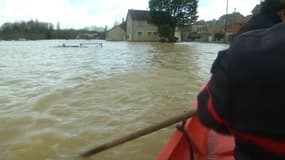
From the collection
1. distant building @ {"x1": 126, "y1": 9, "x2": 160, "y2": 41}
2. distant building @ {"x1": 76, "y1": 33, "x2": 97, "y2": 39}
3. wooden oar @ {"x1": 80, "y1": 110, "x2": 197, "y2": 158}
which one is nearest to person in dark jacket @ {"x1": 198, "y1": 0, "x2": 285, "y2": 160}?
wooden oar @ {"x1": 80, "y1": 110, "x2": 197, "y2": 158}

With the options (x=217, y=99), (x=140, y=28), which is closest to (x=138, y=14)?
(x=140, y=28)

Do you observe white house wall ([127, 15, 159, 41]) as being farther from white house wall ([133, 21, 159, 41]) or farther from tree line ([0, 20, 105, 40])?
tree line ([0, 20, 105, 40])

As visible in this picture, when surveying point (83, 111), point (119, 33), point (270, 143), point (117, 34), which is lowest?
point (83, 111)

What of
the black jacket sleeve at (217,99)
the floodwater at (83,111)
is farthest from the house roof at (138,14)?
the black jacket sleeve at (217,99)

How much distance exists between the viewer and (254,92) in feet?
2.93

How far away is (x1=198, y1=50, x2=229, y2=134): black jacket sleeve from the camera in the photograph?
0.95 meters

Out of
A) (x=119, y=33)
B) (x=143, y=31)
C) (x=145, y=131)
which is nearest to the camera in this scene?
(x=145, y=131)

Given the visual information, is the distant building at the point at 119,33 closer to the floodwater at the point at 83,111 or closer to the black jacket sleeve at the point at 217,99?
the floodwater at the point at 83,111

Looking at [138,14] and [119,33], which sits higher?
[138,14]

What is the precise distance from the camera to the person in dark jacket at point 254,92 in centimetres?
85

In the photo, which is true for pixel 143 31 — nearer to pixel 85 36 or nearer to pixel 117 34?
pixel 117 34

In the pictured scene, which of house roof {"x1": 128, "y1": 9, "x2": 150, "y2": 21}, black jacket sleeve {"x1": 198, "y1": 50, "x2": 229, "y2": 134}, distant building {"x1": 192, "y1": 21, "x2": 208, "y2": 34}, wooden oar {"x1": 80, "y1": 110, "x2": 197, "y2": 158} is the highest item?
house roof {"x1": 128, "y1": 9, "x2": 150, "y2": 21}

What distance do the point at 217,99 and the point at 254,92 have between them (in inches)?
4.7

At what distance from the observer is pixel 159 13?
42.8 m
